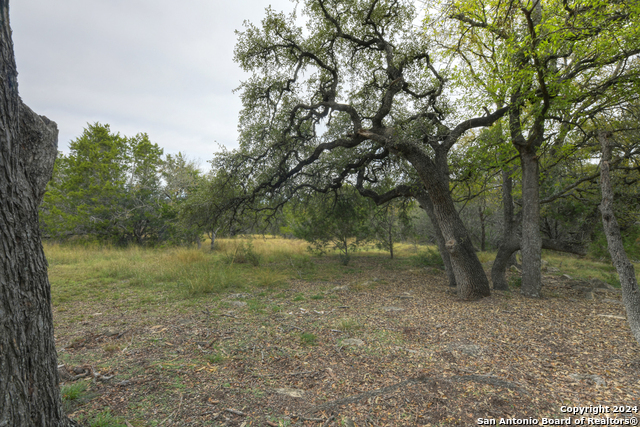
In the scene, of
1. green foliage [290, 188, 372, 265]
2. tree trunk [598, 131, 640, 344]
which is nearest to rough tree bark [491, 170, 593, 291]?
tree trunk [598, 131, 640, 344]

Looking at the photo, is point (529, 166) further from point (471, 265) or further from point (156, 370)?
point (156, 370)

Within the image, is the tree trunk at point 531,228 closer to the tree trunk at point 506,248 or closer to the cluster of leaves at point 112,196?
the tree trunk at point 506,248

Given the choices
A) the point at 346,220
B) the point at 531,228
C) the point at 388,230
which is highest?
the point at 346,220

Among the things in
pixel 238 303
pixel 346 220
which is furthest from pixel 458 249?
pixel 346 220

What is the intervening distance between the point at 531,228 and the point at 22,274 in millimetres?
7445

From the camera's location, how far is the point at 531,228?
19.7ft

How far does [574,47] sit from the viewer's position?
15.3 ft

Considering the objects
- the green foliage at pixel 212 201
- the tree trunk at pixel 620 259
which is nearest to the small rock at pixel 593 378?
the tree trunk at pixel 620 259

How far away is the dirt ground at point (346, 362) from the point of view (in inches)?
93.0

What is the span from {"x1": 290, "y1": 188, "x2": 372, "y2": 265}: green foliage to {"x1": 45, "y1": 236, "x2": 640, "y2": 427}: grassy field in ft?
14.5

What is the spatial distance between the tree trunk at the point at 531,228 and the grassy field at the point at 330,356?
1.35 ft

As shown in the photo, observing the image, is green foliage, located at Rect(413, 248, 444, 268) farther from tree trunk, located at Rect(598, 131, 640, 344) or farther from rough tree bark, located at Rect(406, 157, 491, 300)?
tree trunk, located at Rect(598, 131, 640, 344)

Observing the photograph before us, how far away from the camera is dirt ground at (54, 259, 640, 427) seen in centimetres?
236

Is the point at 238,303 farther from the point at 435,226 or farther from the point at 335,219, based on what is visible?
the point at 335,219
